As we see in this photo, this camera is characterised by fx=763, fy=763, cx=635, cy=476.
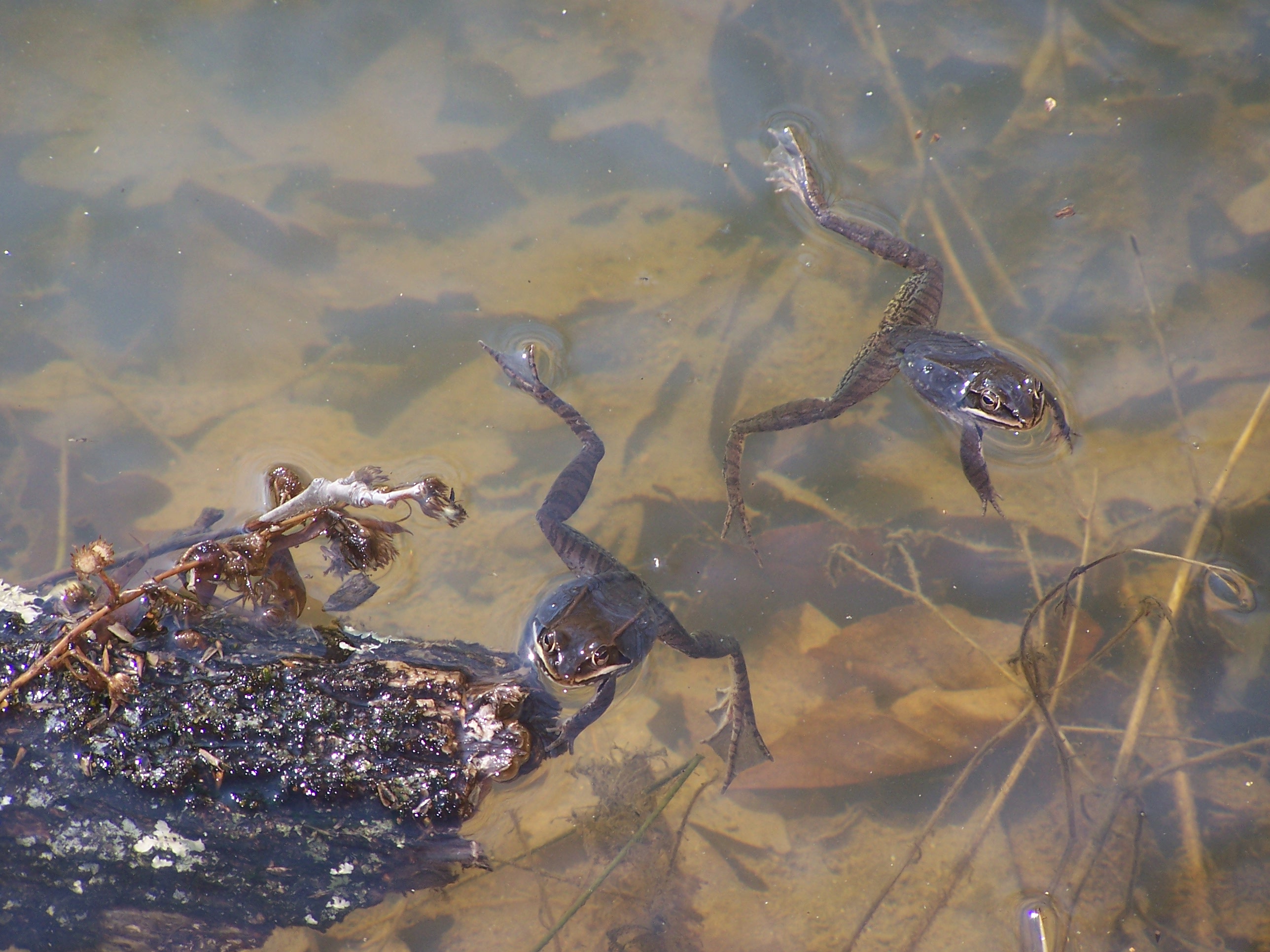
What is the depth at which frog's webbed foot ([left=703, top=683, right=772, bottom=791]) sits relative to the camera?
470 cm

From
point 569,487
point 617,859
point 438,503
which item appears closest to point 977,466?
point 569,487

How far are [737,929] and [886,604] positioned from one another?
84.3 inches

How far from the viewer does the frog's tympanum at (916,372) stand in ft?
15.1

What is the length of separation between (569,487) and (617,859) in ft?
7.28

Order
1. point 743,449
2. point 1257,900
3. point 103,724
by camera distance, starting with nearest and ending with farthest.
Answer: point 103,724 → point 1257,900 → point 743,449

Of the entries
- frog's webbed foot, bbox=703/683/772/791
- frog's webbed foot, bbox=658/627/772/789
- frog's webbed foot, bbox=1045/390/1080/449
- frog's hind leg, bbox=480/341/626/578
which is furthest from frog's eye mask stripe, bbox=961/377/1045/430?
frog's hind leg, bbox=480/341/626/578

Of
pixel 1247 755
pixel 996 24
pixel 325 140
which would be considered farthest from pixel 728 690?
pixel 996 24

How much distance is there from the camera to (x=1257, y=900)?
441 cm

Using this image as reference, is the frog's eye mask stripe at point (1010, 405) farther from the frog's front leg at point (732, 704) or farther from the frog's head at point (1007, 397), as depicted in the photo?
the frog's front leg at point (732, 704)

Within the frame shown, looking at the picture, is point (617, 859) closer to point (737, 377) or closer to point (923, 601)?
point (923, 601)

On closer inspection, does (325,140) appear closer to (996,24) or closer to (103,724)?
(103,724)

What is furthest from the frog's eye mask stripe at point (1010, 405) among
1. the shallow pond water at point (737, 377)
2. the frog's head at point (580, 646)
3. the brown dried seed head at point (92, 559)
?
the brown dried seed head at point (92, 559)

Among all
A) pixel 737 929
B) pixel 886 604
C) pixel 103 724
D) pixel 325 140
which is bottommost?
pixel 737 929

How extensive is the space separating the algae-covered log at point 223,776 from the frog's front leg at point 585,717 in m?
0.52
